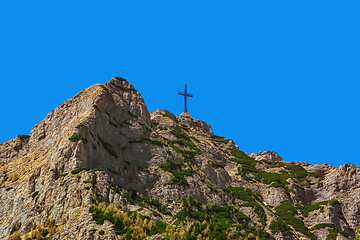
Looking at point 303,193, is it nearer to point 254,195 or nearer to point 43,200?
point 254,195

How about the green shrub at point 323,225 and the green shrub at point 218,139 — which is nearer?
the green shrub at point 323,225

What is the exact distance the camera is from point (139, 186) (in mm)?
64938

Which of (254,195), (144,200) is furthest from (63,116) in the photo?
(254,195)

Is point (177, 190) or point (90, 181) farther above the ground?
point (177, 190)

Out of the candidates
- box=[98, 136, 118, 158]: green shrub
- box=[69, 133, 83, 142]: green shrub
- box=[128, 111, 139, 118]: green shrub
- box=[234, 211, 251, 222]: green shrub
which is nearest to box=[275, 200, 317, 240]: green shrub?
box=[234, 211, 251, 222]: green shrub

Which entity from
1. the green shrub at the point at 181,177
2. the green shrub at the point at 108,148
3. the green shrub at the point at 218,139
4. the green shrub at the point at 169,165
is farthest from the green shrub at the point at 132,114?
the green shrub at the point at 218,139

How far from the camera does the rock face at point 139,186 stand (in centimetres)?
4922

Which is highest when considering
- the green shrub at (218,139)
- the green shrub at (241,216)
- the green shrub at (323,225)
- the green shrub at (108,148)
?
the green shrub at (218,139)

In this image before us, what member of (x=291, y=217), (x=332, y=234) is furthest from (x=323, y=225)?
(x=291, y=217)

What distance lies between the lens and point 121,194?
54000 mm

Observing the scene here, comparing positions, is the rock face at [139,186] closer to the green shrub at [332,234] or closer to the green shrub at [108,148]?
the green shrub at [332,234]

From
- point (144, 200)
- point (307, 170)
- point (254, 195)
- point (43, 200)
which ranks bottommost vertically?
point (43, 200)

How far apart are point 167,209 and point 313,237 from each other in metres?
31.1

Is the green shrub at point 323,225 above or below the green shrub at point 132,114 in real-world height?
below
